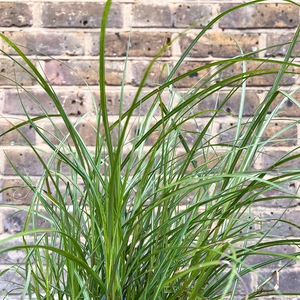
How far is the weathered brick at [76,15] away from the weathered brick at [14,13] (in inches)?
1.7

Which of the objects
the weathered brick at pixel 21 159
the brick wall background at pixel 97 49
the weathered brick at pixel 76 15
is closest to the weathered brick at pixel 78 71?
Result: the brick wall background at pixel 97 49

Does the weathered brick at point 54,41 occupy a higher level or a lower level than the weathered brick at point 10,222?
higher

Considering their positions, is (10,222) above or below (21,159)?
below

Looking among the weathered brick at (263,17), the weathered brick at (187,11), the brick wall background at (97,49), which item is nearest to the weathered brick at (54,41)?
the brick wall background at (97,49)

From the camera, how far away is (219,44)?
1612mm

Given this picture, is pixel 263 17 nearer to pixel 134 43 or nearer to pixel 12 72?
pixel 134 43

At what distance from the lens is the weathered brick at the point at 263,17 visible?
161cm

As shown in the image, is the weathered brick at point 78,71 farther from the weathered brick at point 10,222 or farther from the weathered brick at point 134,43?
the weathered brick at point 10,222

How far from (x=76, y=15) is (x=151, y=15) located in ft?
0.71

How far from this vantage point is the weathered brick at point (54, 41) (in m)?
1.60

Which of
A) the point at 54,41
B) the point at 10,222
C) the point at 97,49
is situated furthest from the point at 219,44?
the point at 10,222

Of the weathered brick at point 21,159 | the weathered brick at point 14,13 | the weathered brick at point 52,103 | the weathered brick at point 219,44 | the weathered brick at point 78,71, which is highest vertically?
the weathered brick at point 14,13

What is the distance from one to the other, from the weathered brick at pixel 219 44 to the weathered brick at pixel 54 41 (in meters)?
0.30

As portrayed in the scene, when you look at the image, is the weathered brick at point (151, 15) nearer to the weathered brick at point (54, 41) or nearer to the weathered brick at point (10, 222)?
the weathered brick at point (54, 41)
